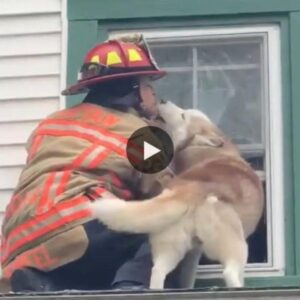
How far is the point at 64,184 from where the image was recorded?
854 cm

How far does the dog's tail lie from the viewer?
8125 millimetres

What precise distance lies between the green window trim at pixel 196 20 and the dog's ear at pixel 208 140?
0.46 metres

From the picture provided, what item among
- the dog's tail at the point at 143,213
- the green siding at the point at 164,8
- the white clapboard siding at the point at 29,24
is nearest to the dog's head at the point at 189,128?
the dog's tail at the point at 143,213

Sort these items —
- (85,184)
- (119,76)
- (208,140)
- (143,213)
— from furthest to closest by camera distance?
1. (119,76)
2. (208,140)
3. (85,184)
4. (143,213)

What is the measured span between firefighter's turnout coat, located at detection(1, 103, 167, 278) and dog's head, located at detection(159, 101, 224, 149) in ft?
0.50

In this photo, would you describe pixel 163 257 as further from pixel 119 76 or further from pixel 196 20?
pixel 196 20

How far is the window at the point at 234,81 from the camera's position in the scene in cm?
909

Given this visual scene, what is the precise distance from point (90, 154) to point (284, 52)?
49.9 inches

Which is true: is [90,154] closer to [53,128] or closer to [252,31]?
[53,128]

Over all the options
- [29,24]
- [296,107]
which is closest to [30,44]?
[29,24]

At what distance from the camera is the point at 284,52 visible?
30.2 feet

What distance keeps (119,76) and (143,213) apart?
99 centimetres
